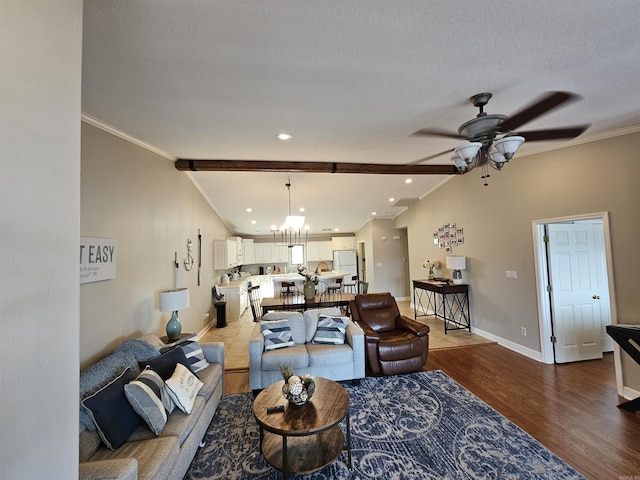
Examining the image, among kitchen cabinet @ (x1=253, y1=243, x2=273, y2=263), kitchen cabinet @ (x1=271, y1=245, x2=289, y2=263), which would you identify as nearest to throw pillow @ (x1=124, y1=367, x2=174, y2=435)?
kitchen cabinet @ (x1=253, y1=243, x2=273, y2=263)

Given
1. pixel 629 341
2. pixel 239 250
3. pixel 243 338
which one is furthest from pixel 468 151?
pixel 239 250

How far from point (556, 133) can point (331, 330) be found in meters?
3.54

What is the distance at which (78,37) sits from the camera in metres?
1.10

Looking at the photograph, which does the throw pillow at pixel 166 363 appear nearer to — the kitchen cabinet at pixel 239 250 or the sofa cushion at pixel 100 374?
the sofa cushion at pixel 100 374

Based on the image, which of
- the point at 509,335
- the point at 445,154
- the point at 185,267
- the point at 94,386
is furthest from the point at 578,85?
the point at 185,267

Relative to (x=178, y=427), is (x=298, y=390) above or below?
above

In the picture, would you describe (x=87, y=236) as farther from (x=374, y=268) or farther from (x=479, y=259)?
(x=374, y=268)

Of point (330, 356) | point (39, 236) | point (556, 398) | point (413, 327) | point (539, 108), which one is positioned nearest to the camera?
point (39, 236)

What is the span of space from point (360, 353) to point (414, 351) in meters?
0.75

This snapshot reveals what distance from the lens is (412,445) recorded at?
226 cm

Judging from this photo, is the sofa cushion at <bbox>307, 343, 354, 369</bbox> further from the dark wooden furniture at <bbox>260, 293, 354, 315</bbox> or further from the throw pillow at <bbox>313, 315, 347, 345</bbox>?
the dark wooden furniture at <bbox>260, 293, 354, 315</bbox>

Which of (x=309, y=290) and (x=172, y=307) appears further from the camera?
(x=309, y=290)

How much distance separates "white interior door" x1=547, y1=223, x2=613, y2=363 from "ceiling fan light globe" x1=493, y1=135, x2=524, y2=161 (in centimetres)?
238

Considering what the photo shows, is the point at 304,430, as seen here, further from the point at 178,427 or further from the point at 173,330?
the point at 173,330
